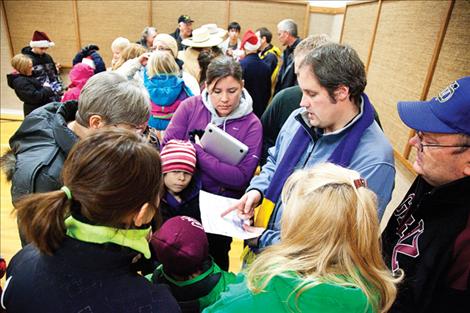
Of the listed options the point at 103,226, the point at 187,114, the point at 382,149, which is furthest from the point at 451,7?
the point at 103,226

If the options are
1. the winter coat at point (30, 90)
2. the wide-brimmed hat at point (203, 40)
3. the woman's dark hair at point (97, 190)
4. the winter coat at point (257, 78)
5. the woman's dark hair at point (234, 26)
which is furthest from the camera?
the woman's dark hair at point (234, 26)

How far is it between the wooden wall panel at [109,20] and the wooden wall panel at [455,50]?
4800 millimetres

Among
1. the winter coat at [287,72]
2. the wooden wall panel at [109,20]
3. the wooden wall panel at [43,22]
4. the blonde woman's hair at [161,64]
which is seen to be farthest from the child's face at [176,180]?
the wooden wall panel at [43,22]

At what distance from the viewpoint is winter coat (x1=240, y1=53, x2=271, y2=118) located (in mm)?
3578

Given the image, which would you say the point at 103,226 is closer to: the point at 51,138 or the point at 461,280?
the point at 51,138

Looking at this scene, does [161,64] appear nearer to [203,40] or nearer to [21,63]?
[203,40]

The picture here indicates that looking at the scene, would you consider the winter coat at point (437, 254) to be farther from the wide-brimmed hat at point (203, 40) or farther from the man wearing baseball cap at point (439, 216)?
the wide-brimmed hat at point (203, 40)

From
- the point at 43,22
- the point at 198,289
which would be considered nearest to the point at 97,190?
the point at 198,289

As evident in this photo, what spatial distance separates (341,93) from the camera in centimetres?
Answer: 126

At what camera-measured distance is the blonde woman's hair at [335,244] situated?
0.80 metres

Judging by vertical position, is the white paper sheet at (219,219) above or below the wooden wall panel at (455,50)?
below

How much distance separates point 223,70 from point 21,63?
311 centimetres

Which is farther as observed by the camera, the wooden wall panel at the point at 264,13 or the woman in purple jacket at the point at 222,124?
the wooden wall panel at the point at 264,13

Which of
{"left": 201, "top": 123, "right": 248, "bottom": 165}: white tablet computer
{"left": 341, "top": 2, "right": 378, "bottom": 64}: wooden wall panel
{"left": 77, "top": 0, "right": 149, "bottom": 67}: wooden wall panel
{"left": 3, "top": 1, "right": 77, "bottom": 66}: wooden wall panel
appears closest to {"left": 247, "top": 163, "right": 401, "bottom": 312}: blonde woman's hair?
{"left": 201, "top": 123, "right": 248, "bottom": 165}: white tablet computer
